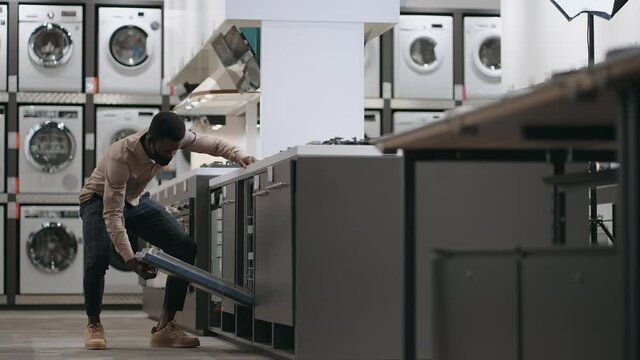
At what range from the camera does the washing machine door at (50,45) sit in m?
10.1

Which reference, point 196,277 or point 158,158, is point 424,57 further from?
point 196,277

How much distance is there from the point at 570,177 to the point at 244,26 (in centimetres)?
304

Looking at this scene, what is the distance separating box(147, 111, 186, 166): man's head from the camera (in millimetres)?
5043

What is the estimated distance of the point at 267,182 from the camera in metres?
4.72

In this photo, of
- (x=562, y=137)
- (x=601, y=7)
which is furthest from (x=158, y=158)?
(x=562, y=137)

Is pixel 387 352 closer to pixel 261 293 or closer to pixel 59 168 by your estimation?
pixel 261 293

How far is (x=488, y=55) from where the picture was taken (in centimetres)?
1048

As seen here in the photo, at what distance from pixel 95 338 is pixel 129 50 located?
5.28 metres

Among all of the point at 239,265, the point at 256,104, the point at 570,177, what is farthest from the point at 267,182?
the point at 256,104

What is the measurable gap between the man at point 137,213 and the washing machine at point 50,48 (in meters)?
4.81

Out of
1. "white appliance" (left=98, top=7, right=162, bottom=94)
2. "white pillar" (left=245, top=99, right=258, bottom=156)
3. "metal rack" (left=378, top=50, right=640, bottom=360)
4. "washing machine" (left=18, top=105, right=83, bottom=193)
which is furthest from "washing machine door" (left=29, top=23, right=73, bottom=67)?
"metal rack" (left=378, top=50, right=640, bottom=360)

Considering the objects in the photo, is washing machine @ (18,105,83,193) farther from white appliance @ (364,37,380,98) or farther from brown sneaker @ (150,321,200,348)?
brown sneaker @ (150,321,200,348)

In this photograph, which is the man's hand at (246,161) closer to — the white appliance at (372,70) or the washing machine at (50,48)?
the white appliance at (372,70)

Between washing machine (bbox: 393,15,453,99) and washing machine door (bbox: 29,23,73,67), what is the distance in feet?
9.16
